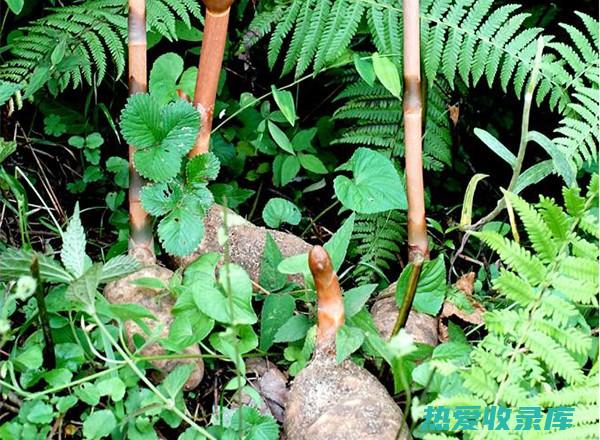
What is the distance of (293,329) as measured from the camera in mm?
1936

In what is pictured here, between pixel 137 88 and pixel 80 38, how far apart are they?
12.9 inches

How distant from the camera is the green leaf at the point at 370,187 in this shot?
6.75 feet

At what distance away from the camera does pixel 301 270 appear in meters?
1.92

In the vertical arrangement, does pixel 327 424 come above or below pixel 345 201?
below

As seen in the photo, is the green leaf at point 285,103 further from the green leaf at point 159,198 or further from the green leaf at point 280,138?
the green leaf at point 159,198

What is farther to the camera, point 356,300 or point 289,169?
point 289,169

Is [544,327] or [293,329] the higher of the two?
[544,327]

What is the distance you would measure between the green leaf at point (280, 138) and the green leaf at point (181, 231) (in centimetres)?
53

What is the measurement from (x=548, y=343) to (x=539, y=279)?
0.13 meters

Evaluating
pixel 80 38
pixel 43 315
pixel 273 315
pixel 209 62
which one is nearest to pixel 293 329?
pixel 273 315

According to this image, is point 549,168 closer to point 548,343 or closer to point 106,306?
point 548,343

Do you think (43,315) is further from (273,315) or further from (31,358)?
(273,315)

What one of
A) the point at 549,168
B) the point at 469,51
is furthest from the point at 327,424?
the point at 469,51

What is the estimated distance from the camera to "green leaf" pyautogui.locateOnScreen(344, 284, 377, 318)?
6.28ft
